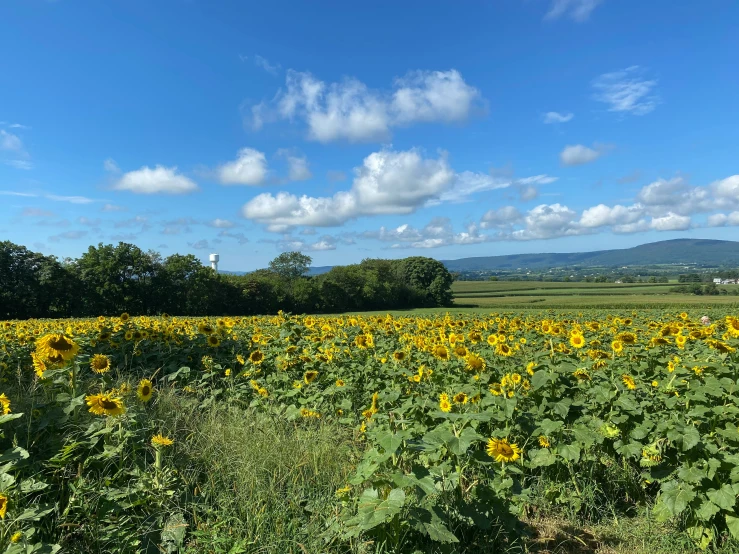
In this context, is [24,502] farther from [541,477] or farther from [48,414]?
[541,477]

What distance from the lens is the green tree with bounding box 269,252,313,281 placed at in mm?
82438

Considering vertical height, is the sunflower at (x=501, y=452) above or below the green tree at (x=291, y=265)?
below

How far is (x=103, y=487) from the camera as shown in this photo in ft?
9.98

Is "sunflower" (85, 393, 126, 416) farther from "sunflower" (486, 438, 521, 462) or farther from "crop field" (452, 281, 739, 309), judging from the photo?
"crop field" (452, 281, 739, 309)

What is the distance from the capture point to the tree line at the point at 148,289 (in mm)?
47125

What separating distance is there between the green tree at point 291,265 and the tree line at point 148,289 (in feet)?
30.2

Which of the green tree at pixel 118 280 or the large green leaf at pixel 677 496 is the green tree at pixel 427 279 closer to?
the green tree at pixel 118 280

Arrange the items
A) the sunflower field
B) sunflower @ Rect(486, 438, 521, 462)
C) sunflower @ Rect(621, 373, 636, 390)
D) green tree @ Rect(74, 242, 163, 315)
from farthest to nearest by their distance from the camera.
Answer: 1. green tree @ Rect(74, 242, 163, 315)
2. sunflower @ Rect(621, 373, 636, 390)
3. sunflower @ Rect(486, 438, 521, 462)
4. the sunflower field

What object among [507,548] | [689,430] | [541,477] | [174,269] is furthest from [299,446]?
[174,269]

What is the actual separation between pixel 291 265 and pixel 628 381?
81454 mm

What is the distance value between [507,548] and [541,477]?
1.22 meters

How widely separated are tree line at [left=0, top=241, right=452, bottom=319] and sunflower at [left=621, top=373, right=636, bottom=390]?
171ft

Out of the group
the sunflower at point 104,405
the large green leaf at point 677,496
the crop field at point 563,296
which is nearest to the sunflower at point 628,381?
the large green leaf at point 677,496

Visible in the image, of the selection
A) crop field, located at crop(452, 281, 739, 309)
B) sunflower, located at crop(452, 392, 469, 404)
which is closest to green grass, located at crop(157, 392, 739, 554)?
sunflower, located at crop(452, 392, 469, 404)
